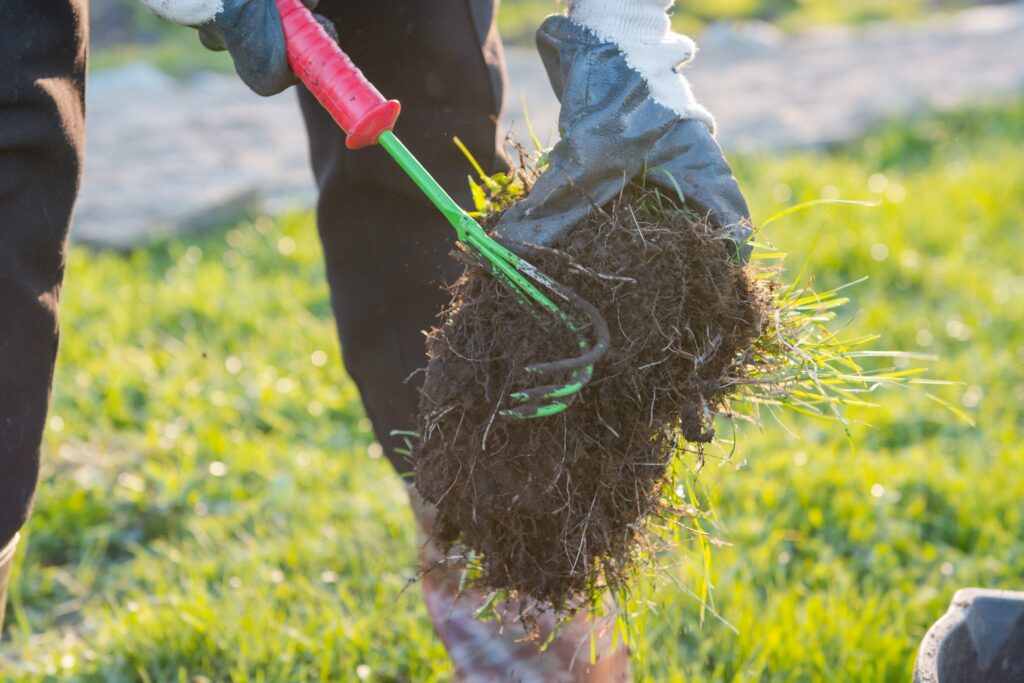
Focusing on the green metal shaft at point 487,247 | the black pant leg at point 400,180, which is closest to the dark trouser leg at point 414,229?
the black pant leg at point 400,180

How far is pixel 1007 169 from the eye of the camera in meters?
4.91

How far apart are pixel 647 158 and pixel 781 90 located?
622 cm

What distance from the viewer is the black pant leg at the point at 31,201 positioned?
151 centimetres

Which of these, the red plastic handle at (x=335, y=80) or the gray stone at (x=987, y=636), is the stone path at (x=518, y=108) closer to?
the red plastic handle at (x=335, y=80)

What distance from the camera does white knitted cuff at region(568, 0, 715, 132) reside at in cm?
156

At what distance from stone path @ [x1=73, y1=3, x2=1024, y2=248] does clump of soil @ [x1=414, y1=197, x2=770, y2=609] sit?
3038 mm

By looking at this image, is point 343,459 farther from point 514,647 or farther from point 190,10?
point 190,10

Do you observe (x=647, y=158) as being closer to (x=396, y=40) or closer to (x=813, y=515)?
(x=396, y=40)

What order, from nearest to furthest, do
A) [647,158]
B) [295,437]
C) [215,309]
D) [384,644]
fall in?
1. [647,158]
2. [384,644]
3. [295,437]
4. [215,309]

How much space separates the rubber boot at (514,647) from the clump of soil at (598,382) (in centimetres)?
29

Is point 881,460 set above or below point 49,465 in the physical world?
below

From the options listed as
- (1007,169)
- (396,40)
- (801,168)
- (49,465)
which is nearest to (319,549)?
(49,465)

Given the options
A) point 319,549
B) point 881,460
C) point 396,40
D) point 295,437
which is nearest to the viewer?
point 396,40

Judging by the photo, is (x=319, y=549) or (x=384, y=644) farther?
(x=319, y=549)
